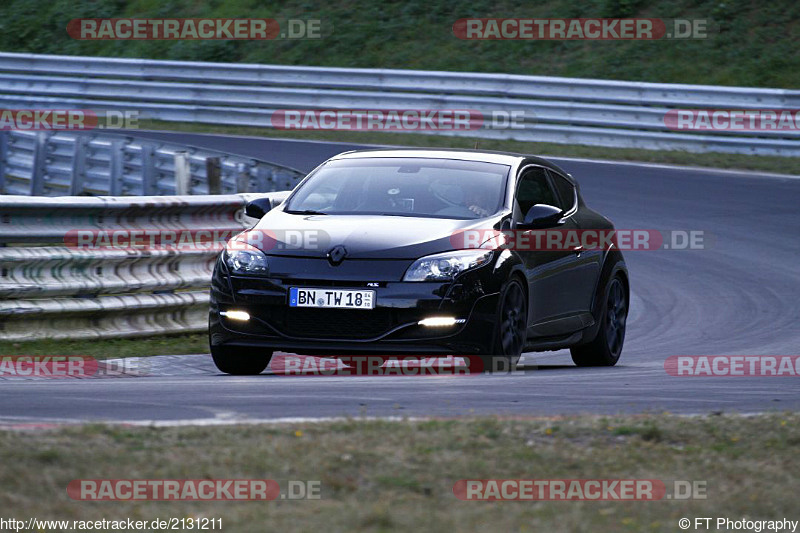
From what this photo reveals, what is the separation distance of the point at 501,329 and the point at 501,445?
3053 mm

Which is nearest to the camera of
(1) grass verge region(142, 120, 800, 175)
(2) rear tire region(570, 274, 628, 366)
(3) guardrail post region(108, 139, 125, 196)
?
(2) rear tire region(570, 274, 628, 366)

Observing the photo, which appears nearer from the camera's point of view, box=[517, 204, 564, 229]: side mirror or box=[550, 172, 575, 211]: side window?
box=[517, 204, 564, 229]: side mirror

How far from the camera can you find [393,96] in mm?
24641

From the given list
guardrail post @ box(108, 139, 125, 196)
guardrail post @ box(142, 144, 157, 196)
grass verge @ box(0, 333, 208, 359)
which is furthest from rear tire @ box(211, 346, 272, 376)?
guardrail post @ box(108, 139, 125, 196)

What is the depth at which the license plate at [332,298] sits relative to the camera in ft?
27.7

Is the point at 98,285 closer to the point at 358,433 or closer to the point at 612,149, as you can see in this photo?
the point at 358,433

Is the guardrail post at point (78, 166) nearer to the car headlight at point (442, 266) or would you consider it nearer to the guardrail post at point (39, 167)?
the guardrail post at point (39, 167)

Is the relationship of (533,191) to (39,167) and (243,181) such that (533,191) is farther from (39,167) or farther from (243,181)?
(39,167)

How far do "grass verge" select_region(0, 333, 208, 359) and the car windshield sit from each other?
157 cm

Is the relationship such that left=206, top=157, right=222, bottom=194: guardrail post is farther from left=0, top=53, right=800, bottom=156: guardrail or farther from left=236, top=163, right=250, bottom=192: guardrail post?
left=0, top=53, right=800, bottom=156: guardrail

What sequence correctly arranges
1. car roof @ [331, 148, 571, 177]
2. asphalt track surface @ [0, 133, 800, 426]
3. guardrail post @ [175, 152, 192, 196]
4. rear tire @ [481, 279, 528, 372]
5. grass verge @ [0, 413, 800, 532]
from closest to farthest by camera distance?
1. grass verge @ [0, 413, 800, 532]
2. asphalt track surface @ [0, 133, 800, 426]
3. rear tire @ [481, 279, 528, 372]
4. car roof @ [331, 148, 571, 177]
5. guardrail post @ [175, 152, 192, 196]

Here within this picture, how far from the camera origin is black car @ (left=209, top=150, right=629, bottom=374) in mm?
8484

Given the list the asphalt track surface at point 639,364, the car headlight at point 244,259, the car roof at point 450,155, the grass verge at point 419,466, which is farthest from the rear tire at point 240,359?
the grass verge at point 419,466

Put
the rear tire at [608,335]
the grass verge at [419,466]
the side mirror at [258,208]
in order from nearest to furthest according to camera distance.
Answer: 1. the grass verge at [419,466]
2. the side mirror at [258,208]
3. the rear tire at [608,335]
